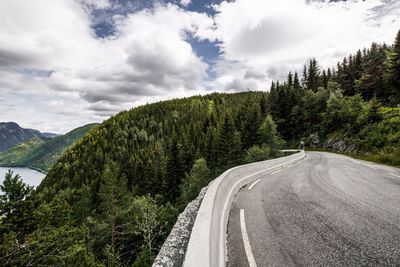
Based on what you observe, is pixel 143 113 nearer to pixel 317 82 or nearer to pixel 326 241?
pixel 317 82

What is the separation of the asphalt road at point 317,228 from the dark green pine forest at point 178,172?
1057cm

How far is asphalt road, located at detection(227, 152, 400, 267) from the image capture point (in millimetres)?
4121

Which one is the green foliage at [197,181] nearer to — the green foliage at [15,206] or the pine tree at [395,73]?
the green foliage at [15,206]

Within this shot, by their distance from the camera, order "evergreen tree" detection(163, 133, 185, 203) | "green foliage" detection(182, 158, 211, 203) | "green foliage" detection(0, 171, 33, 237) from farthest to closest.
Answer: "evergreen tree" detection(163, 133, 185, 203), "green foliage" detection(182, 158, 211, 203), "green foliage" detection(0, 171, 33, 237)

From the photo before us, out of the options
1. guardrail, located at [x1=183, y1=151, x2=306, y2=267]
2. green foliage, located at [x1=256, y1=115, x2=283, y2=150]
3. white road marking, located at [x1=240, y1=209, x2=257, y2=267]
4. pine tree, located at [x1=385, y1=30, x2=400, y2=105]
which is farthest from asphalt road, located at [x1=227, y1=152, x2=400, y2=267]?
pine tree, located at [x1=385, y1=30, x2=400, y2=105]

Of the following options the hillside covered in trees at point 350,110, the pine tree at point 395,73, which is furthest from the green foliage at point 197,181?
the pine tree at point 395,73

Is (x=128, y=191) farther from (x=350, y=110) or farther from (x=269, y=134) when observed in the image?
Answer: (x=350, y=110)

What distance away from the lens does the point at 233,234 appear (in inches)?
216

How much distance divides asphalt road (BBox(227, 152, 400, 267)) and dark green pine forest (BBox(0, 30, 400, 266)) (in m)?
10.6

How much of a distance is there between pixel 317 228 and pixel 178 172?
46.8 metres

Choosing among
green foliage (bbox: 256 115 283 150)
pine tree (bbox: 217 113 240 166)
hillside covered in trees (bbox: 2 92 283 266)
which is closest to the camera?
hillside covered in trees (bbox: 2 92 283 266)

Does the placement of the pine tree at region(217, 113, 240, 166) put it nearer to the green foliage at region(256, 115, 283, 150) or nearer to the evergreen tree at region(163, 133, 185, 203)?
the green foliage at region(256, 115, 283, 150)

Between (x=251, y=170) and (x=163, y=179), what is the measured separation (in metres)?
41.6

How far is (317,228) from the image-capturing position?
17.5 feet
